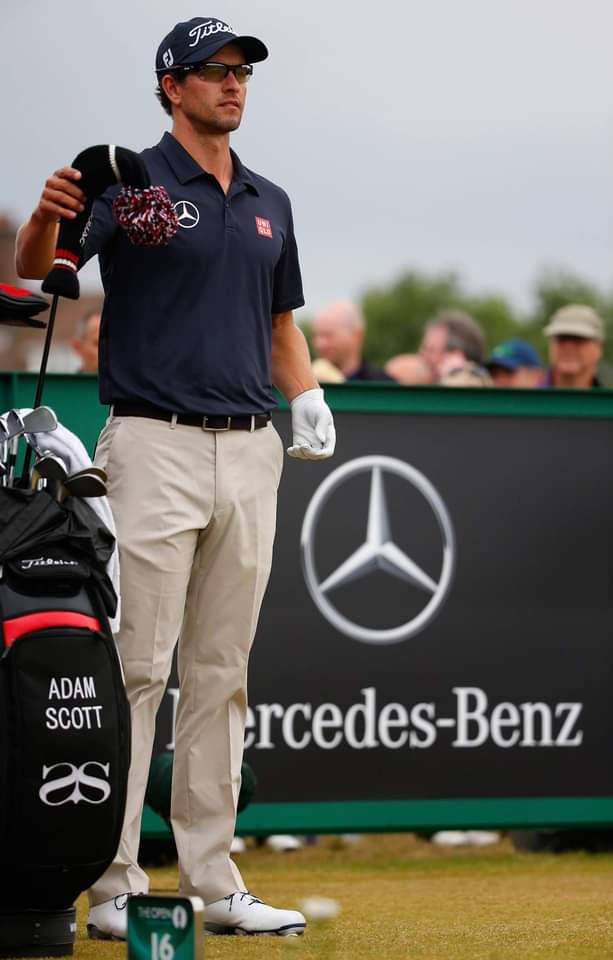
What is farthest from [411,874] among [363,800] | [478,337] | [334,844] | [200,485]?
[478,337]

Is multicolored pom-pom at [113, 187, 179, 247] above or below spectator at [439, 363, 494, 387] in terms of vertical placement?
above

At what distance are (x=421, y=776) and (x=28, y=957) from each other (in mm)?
2711

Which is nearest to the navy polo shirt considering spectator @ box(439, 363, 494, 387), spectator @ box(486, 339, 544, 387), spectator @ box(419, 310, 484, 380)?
spectator @ box(439, 363, 494, 387)

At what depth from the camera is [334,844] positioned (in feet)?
23.6

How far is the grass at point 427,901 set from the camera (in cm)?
395

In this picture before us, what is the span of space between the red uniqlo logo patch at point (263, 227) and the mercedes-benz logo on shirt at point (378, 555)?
193 cm

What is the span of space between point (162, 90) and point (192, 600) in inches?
50.0

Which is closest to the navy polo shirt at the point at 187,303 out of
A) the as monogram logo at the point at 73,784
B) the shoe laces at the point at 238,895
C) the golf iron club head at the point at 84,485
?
the golf iron club head at the point at 84,485

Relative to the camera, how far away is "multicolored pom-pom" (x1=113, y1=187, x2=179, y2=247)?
4.11 meters

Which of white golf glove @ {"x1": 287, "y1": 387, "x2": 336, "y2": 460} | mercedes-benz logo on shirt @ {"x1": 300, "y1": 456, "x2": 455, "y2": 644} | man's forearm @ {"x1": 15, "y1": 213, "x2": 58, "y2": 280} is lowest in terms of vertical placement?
mercedes-benz logo on shirt @ {"x1": 300, "y1": 456, "x2": 455, "y2": 644}

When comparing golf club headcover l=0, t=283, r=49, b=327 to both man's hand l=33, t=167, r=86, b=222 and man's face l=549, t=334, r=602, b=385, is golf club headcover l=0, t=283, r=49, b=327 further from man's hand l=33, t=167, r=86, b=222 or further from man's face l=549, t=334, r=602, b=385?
man's face l=549, t=334, r=602, b=385

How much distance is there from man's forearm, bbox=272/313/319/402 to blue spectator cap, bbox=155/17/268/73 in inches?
26.8

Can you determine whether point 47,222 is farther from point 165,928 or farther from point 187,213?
point 165,928

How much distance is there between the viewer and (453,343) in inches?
372
